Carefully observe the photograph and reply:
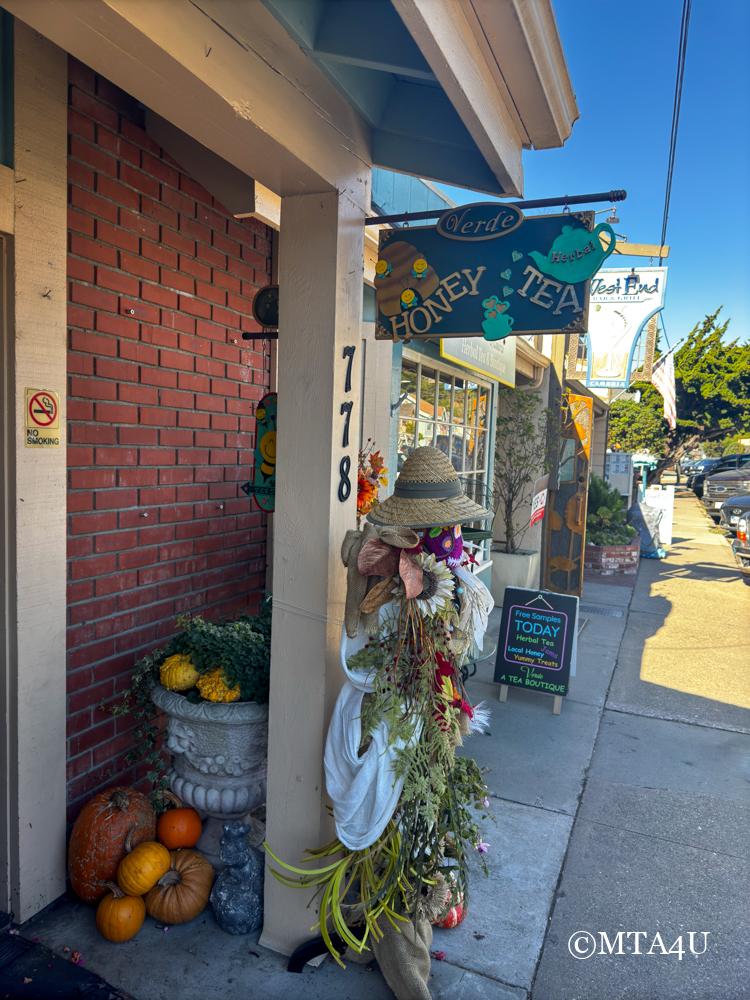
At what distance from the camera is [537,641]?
492cm

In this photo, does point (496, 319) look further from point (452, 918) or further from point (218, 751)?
point (452, 918)

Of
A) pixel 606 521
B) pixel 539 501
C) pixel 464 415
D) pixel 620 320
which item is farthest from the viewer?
pixel 606 521

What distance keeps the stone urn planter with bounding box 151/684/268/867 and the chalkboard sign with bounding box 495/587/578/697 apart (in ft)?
8.73

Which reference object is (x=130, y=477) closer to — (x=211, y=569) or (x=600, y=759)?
(x=211, y=569)

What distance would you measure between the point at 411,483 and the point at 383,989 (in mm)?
1727

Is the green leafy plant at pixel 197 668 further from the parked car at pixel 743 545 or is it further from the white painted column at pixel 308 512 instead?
the parked car at pixel 743 545

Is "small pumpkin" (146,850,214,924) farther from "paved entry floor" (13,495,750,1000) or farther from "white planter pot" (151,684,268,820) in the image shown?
"white planter pot" (151,684,268,820)

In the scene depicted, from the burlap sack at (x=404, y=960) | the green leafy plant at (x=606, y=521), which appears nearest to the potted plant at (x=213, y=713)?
the burlap sack at (x=404, y=960)

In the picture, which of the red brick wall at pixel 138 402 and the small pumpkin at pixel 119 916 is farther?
the red brick wall at pixel 138 402

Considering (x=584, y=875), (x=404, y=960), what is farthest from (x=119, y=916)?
(x=584, y=875)

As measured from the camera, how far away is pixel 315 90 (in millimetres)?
2105

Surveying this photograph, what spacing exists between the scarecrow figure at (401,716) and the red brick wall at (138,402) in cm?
120

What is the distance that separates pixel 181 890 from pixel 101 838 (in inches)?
14.4

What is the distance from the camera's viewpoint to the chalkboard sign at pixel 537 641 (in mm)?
4848
